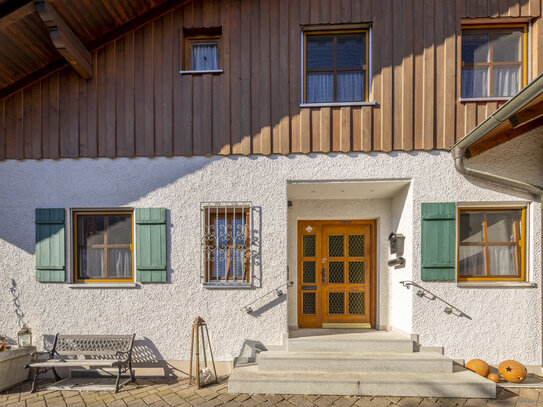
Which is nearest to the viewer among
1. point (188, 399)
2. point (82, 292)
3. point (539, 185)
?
point (188, 399)

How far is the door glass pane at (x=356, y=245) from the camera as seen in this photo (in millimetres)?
5746

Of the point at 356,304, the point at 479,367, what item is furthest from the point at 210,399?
the point at 479,367

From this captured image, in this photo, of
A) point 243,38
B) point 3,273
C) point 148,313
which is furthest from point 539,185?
point 3,273

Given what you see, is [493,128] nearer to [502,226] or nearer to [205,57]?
[502,226]

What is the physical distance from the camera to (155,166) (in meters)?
4.89

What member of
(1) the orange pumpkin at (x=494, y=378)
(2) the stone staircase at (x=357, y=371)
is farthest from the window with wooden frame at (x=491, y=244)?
(2) the stone staircase at (x=357, y=371)

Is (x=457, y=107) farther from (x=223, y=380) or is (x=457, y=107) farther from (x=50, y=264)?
(x=50, y=264)

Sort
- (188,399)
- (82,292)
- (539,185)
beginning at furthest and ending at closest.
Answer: (82,292) → (539,185) → (188,399)

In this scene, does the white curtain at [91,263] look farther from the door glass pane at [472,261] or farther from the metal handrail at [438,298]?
the door glass pane at [472,261]

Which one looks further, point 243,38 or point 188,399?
point 243,38

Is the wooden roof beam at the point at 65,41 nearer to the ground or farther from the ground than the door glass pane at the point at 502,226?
farther from the ground

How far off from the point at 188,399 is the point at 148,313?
1.40 m

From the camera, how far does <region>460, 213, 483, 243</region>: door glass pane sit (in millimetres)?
4784

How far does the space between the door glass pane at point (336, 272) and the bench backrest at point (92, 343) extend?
344cm
